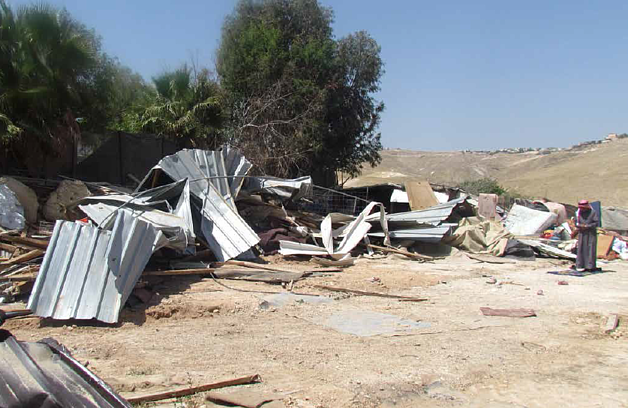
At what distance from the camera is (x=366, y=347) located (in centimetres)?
490

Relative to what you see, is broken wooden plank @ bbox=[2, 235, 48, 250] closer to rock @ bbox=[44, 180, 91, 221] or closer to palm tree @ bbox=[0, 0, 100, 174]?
rock @ bbox=[44, 180, 91, 221]

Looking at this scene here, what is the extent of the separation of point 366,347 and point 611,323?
303 cm

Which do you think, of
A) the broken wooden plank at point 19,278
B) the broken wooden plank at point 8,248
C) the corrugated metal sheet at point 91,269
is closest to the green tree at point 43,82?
the broken wooden plank at point 8,248

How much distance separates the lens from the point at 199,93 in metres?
15.1

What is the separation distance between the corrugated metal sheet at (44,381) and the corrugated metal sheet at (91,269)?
3446 millimetres

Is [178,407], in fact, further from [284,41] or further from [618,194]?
[618,194]

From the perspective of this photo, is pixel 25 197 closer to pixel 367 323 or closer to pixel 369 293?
pixel 369 293

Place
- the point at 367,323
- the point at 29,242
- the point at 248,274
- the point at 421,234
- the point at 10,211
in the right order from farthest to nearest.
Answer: the point at 421,234
the point at 10,211
the point at 248,274
the point at 29,242
the point at 367,323

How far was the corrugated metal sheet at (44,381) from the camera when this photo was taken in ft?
6.02

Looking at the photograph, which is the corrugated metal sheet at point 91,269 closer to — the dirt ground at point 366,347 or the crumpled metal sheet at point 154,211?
the dirt ground at point 366,347

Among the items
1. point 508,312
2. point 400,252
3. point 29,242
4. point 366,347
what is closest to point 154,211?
point 29,242

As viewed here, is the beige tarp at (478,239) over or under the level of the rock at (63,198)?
under

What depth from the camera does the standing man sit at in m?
9.91

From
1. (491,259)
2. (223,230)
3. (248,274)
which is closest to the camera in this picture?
(248,274)
